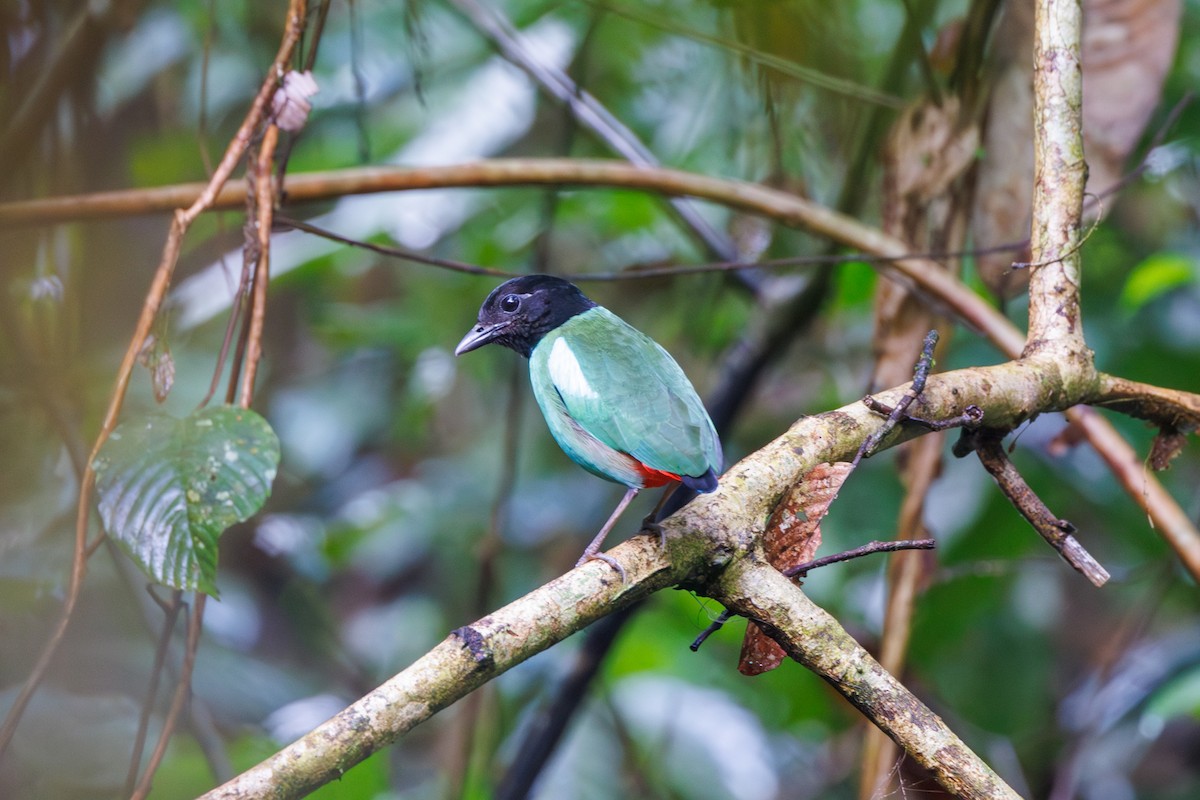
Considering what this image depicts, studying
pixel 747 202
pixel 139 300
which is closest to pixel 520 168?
pixel 747 202

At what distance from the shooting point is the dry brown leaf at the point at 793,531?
1725 millimetres

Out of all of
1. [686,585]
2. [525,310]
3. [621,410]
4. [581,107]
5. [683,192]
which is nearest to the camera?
[686,585]

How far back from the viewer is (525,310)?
253 cm

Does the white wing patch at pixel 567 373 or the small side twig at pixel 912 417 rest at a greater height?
the white wing patch at pixel 567 373

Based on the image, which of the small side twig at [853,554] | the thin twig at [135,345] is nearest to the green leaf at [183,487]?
the thin twig at [135,345]

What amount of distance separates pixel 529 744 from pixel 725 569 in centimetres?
231

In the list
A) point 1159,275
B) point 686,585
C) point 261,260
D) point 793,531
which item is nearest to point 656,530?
point 686,585

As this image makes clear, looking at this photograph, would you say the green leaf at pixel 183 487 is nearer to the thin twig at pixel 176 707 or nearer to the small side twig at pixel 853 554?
the thin twig at pixel 176 707

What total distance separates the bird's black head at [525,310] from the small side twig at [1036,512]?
3.30ft

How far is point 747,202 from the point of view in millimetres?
3043

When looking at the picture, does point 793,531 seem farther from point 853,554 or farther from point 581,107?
point 581,107

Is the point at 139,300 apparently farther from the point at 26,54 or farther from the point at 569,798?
the point at 569,798

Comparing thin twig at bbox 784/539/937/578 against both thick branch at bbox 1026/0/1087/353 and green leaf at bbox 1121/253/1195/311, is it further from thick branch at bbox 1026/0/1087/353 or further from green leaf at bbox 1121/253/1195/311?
green leaf at bbox 1121/253/1195/311

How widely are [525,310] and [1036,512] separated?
4.11ft
